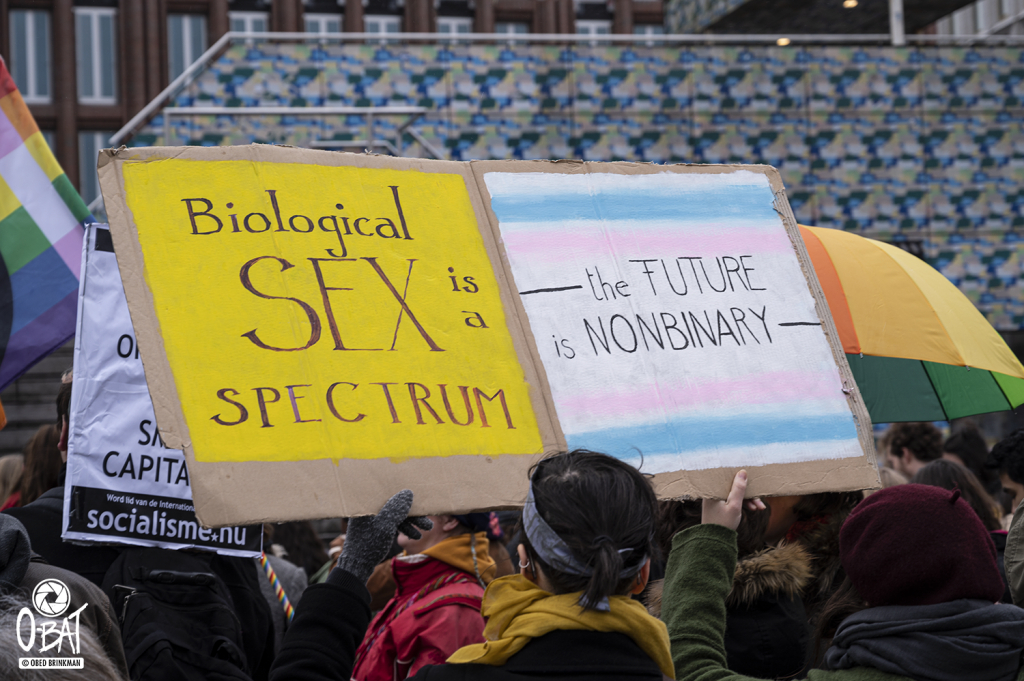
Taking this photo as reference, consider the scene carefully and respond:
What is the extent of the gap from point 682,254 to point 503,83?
10125 millimetres

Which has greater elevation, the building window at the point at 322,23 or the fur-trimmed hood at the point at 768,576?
the building window at the point at 322,23

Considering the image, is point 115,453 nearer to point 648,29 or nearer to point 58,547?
point 58,547

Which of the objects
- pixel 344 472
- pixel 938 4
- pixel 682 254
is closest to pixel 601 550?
pixel 344 472

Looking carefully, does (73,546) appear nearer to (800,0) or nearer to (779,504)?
(779,504)

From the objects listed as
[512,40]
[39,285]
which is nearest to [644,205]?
[39,285]

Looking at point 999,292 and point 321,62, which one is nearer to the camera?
point 321,62

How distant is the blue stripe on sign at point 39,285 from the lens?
10.8 ft

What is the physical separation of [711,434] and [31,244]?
2.56m

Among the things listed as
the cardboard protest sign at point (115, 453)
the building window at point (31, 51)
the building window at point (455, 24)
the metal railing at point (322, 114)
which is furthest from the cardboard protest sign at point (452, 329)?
the building window at point (455, 24)

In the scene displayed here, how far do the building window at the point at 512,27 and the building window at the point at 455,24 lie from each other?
683 millimetres

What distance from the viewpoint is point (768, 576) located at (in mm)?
2129

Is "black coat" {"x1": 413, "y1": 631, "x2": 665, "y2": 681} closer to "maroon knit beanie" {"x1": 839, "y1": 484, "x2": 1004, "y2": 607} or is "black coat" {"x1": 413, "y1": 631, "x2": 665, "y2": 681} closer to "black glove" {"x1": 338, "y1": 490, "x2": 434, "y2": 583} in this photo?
"black glove" {"x1": 338, "y1": 490, "x2": 434, "y2": 583}

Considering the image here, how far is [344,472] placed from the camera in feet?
5.49

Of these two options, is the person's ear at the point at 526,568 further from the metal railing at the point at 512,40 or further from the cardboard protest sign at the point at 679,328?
the metal railing at the point at 512,40
